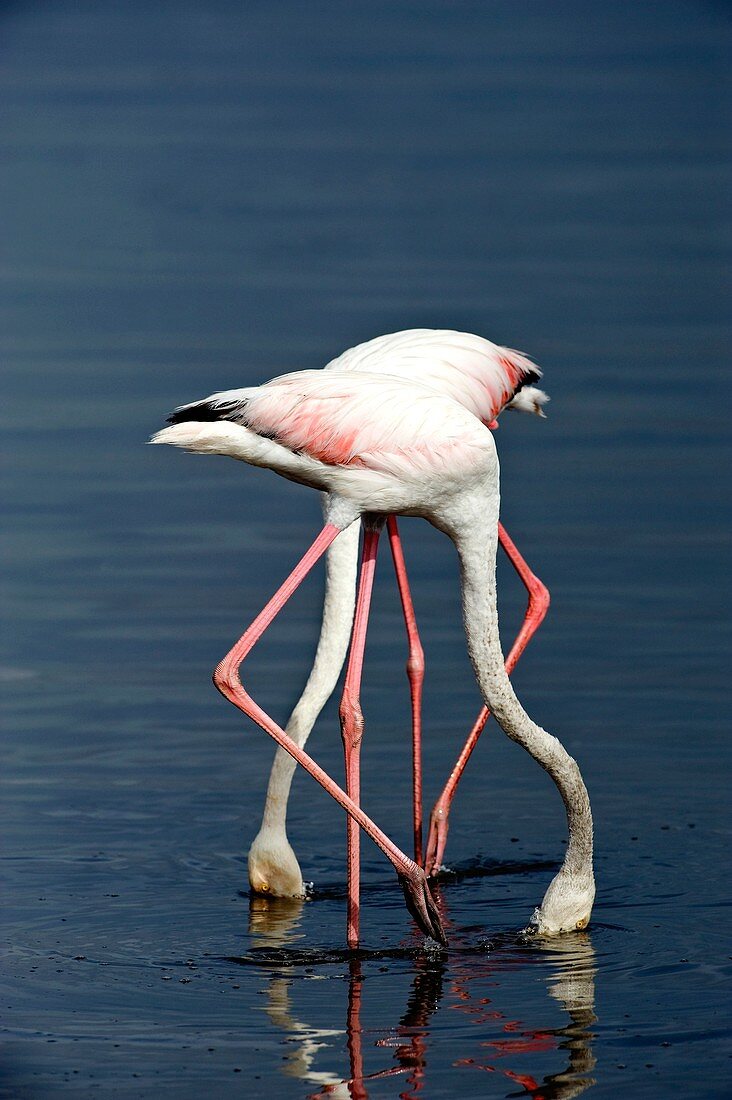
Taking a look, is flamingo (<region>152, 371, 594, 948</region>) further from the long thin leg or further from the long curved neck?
the long thin leg

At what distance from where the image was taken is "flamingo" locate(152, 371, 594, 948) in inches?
287

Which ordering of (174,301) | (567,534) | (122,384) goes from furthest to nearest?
(174,301) < (122,384) < (567,534)

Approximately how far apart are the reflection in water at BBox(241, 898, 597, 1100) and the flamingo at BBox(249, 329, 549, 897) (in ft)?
1.19

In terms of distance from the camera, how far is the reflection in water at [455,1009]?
6125 millimetres

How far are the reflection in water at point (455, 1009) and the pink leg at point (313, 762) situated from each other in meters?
0.19

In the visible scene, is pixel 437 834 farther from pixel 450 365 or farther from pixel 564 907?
pixel 450 365

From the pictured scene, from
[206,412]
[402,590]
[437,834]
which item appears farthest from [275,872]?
[206,412]

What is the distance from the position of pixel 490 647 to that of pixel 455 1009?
1.46 meters

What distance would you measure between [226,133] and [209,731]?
1400cm

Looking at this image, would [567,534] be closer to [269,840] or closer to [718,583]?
[718,583]

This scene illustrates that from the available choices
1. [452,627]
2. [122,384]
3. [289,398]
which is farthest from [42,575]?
[289,398]

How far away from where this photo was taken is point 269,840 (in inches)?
325

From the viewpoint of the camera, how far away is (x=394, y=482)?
7.36 metres

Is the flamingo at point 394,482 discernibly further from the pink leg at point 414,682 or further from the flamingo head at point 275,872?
the pink leg at point 414,682
